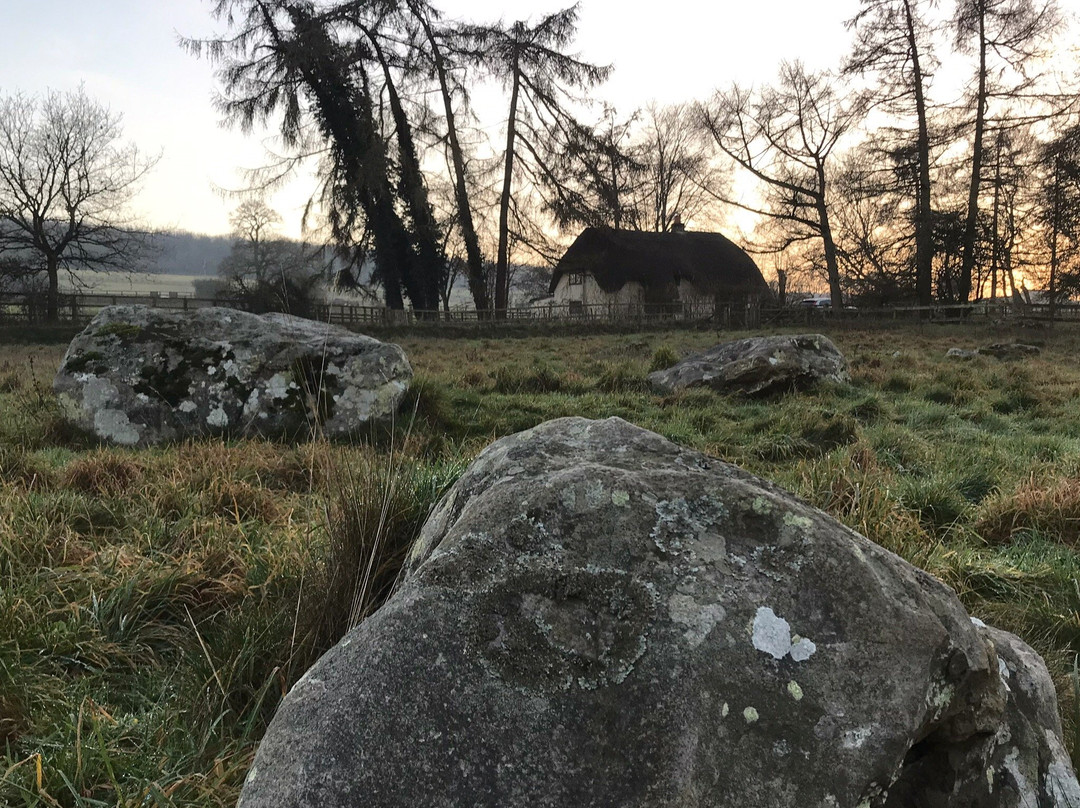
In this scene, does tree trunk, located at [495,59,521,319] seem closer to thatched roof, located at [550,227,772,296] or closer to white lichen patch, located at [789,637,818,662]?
thatched roof, located at [550,227,772,296]

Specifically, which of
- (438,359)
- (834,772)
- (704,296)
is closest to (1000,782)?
(834,772)

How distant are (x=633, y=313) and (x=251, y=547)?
2920cm

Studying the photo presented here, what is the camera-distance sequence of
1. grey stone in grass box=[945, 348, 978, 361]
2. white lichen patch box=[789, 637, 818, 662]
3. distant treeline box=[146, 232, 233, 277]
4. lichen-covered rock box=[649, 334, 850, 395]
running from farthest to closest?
distant treeline box=[146, 232, 233, 277] → grey stone in grass box=[945, 348, 978, 361] → lichen-covered rock box=[649, 334, 850, 395] → white lichen patch box=[789, 637, 818, 662]

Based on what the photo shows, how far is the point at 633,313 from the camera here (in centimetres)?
3125

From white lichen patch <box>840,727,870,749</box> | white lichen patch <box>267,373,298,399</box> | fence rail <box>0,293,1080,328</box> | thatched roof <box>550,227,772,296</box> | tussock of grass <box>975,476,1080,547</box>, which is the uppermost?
thatched roof <box>550,227,772,296</box>

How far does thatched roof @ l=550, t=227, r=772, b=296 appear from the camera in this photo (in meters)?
37.9

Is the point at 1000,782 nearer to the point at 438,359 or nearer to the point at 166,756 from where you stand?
the point at 166,756

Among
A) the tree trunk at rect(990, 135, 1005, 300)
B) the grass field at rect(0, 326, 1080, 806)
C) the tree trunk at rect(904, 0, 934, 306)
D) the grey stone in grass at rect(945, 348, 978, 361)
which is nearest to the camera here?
the grass field at rect(0, 326, 1080, 806)

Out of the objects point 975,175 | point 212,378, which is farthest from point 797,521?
point 975,175

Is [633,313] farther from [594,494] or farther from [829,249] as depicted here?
[594,494]

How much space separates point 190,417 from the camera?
600cm

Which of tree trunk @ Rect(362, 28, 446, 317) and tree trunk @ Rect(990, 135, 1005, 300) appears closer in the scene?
tree trunk @ Rect(990, 135, 1005, 300)

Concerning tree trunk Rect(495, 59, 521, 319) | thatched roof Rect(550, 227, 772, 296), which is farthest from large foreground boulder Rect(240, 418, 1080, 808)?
thatched roof Rect(550, 227, 772, 296)

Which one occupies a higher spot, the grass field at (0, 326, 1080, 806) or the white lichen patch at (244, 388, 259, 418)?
the white lichen patch at (244, 388, 259, 418)
